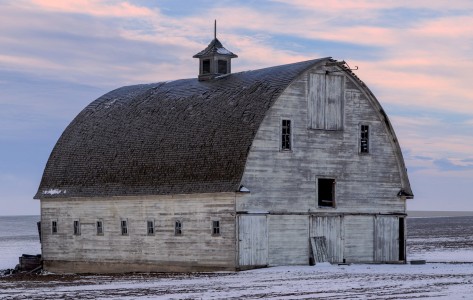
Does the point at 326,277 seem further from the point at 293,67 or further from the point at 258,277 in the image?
the point at 293,67

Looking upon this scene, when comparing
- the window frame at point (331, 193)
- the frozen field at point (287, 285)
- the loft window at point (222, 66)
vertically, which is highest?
the loft window at point (222, 66)

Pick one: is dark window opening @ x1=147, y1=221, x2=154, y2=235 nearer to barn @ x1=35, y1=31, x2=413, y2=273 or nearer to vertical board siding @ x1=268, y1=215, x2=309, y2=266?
barn @ x1=35, y1=31, x2=413, y2=273

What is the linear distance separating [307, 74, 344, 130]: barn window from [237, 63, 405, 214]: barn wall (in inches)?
7.9

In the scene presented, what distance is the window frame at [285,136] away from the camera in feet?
152

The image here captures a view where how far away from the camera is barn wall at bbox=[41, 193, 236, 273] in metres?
46.1

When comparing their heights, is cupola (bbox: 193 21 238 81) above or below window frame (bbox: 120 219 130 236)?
above

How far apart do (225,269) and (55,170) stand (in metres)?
15.4

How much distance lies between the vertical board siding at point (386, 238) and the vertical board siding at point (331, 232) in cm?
224

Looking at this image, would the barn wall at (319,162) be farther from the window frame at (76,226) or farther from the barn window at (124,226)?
the window frame at (76,226)

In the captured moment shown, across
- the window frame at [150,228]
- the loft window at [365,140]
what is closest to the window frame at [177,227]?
the window frame at [150,228]

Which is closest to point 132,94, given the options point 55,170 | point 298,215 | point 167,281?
point 55,170

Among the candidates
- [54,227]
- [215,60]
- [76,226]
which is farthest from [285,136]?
[54,227]

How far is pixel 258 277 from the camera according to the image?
136ft

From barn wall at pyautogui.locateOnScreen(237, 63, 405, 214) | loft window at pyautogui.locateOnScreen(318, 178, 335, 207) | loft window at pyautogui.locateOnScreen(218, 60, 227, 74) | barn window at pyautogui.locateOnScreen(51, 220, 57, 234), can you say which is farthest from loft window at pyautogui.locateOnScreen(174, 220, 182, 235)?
barn window at pyautogui.locateOnScreen(51, 220, 57, 234)
